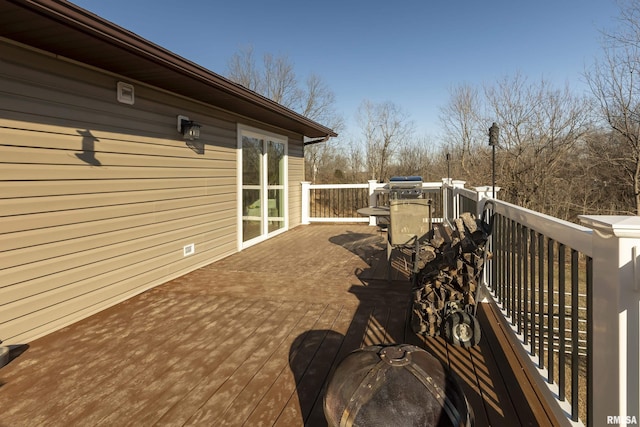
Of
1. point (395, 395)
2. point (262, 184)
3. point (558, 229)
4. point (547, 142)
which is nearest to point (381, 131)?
point (547, 142)

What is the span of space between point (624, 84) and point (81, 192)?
13031 mm

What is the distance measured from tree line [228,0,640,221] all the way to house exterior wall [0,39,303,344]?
655cm

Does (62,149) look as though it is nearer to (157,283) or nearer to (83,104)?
(83,104)

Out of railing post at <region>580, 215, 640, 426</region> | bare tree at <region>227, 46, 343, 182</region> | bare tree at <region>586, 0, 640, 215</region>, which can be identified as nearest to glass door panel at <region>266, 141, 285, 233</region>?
railing post at <region>580, 215, 640, 426</region>

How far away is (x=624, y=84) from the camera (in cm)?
1005

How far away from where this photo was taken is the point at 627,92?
1002 centimetres

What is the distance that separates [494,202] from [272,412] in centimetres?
218

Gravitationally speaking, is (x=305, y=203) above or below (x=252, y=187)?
below

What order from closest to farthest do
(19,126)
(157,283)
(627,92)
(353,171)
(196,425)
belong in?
1. (196,425)
2. (19,126)
3. (157,283)
4. (627,92)
5. (353,171)

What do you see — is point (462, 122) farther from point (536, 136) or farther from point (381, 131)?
point (536, 136)

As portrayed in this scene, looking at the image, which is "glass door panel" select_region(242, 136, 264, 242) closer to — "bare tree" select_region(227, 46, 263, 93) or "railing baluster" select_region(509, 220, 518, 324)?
"railing baluster" select_region(509, 220, 518, 324)

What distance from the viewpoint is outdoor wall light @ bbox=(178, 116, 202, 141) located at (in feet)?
14.0

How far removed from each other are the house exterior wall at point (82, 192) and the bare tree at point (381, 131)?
16.0 metres

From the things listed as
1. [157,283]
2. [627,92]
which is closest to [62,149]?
[157,283]
